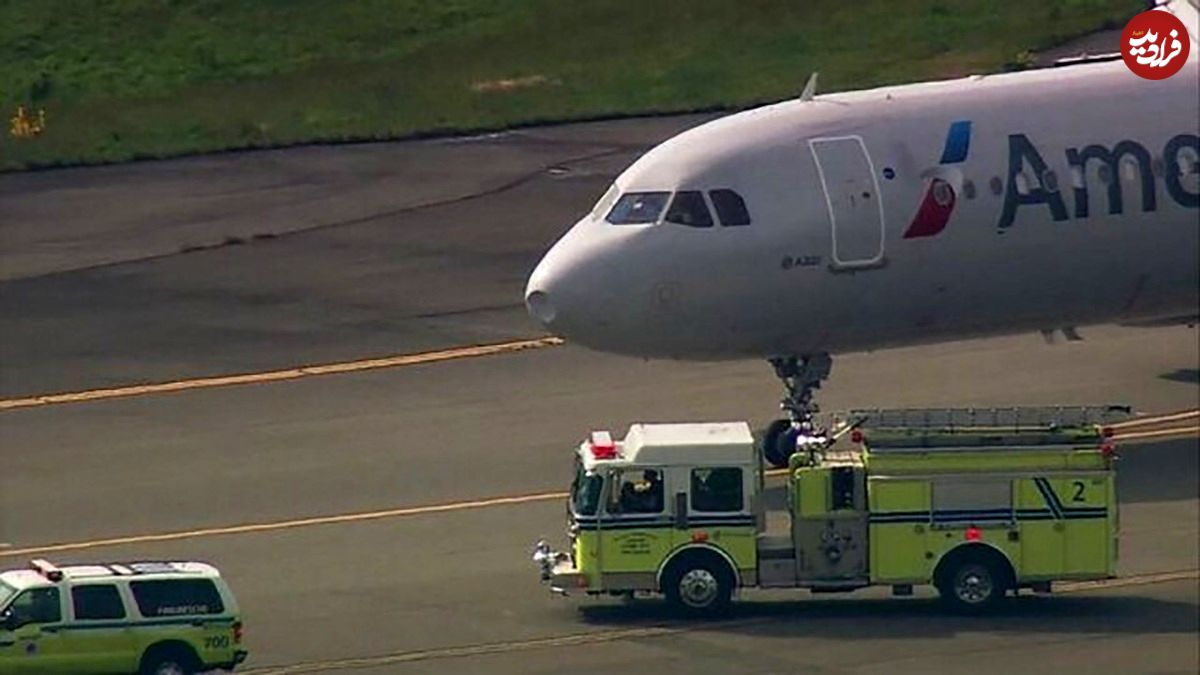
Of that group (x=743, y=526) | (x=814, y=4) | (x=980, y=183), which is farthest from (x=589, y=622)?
(x=814, y=4)

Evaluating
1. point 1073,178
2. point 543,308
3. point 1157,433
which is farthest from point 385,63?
point 1157,433

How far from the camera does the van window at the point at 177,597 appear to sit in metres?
36.2

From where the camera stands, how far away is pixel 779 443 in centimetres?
4691

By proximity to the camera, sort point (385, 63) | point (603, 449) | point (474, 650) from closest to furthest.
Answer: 1. point (474, 650)
2. point (603, 449)
3. point (385, 63)

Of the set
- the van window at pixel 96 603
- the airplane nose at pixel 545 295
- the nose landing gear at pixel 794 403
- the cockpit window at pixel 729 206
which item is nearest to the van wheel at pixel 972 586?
the nose landing gear at pixel 794 403

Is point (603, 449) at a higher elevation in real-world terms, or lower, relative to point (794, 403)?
lower

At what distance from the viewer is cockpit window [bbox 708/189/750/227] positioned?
45.9m

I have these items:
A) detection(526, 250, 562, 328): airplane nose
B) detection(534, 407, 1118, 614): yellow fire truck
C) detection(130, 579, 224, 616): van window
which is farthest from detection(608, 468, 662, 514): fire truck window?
detection(526, 250, 562, 328): airplane nose

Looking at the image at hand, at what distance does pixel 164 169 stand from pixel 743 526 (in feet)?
109

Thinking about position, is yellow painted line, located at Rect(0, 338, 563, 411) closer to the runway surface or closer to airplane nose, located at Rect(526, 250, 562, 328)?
the runway surface

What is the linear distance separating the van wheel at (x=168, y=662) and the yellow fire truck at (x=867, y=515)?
5285 millimetres

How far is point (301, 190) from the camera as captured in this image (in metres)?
68.7

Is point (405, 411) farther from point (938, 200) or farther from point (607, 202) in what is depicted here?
point (938, 200)

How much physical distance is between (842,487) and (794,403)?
7702 mm
